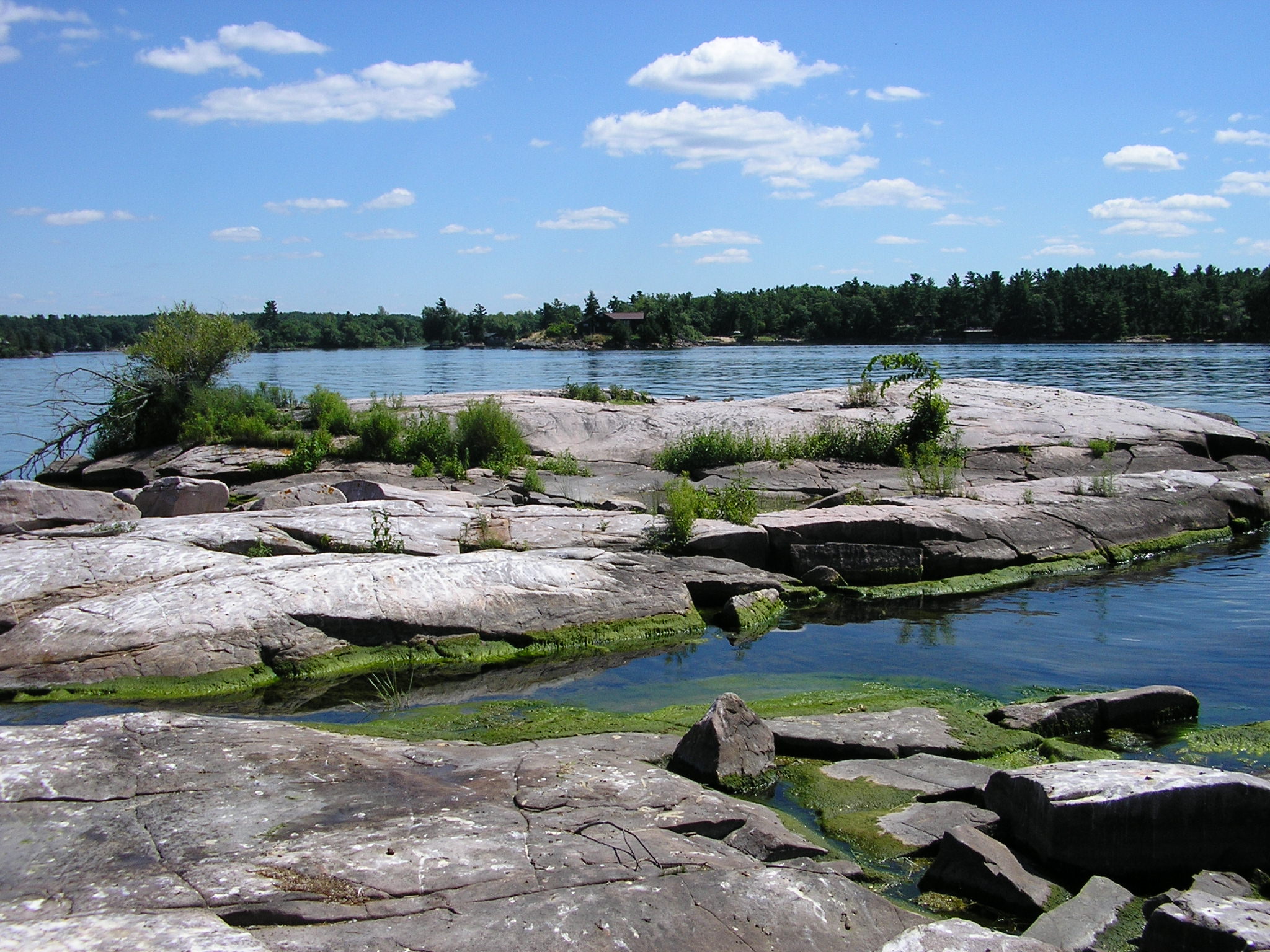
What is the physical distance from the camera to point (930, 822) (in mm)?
5805

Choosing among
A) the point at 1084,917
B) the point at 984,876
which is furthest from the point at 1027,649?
the point at 1084,917

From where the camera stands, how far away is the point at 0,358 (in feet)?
294

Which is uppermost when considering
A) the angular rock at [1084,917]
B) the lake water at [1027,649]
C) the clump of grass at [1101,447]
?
the clump of grass at [1101,447]

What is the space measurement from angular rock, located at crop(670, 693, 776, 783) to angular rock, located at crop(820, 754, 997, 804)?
507mm

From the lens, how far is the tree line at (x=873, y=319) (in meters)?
83.0

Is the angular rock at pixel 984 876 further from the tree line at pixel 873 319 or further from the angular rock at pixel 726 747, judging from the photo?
the tree line at pixel 873 319

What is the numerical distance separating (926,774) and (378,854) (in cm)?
379

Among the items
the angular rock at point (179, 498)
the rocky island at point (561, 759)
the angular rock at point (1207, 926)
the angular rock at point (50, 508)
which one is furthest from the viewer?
the angular rock at point (179, 498)

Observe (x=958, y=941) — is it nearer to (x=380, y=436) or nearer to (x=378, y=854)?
(x=378, y=854)

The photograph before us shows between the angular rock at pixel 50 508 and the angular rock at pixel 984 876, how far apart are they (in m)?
11.2

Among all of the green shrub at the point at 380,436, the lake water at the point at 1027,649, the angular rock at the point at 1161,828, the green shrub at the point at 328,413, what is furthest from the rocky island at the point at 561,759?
the green shrub at the point at 328,413

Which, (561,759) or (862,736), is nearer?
(561,759)

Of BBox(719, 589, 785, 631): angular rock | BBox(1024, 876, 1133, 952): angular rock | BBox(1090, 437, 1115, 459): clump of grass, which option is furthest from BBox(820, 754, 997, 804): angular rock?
BBox(1090, 437, 1115, 459): clump of grass

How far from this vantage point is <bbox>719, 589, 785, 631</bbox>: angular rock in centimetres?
1086
